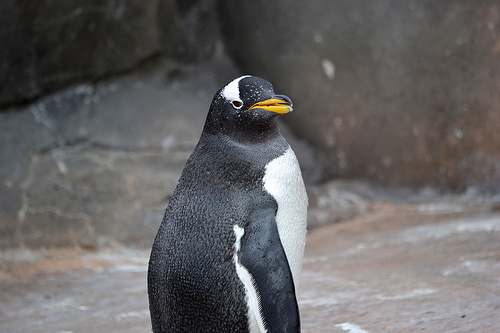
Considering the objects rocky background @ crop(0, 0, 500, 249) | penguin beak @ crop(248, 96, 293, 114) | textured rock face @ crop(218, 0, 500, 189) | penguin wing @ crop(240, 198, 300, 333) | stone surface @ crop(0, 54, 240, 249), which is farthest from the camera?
textured rock face @ crop(218, 0, 500, 189)

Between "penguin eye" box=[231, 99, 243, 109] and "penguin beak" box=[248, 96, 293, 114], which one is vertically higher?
"penguin eye" box=[231, 99, 243, 109]

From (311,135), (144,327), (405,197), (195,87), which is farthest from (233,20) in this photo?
(144,327)

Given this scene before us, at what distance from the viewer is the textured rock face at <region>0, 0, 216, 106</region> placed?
13.4 feet

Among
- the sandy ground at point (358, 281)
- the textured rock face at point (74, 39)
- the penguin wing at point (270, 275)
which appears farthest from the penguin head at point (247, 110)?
the textured rock face at point (74, 39)

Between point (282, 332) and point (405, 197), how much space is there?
340 centimetres

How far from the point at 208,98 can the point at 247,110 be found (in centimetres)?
314

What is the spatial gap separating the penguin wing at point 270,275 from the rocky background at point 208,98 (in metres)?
2.44

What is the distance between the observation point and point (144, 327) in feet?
7.82

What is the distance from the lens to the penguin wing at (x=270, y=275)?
1.64m

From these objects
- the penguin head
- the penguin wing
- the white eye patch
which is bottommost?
the penguin wing

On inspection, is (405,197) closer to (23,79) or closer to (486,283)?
(486,283)

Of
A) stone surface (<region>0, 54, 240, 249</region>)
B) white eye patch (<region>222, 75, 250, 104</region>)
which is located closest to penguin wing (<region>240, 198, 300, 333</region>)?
white eye patch (<region>222, 75, 250, 104</region>)

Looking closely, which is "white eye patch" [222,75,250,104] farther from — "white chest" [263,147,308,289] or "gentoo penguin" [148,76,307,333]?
"white chest" [263,147,308,289]

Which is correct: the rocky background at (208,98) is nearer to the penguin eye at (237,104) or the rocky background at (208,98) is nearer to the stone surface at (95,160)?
the stone surface at (95,160)
